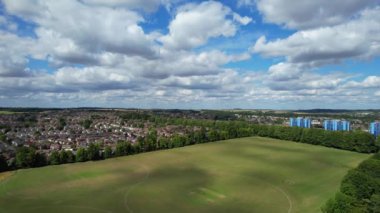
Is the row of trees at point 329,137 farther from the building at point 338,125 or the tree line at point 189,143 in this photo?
the building at point 338,125

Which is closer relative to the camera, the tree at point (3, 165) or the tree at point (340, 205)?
the tree at point (340, 205)

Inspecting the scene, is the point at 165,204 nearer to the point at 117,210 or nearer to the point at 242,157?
the point at 117,210

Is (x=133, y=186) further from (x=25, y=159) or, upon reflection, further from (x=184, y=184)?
(x=25, y=159)

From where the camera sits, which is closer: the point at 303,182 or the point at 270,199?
the point at 270,199

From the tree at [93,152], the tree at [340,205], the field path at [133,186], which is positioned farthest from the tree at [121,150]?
the tree at [340,205]

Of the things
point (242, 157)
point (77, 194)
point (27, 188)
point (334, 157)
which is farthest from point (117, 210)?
point (334, 157)

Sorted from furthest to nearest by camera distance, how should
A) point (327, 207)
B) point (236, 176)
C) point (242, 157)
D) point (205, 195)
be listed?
point (242, 157)
point (236, 176)
point (205, 195)
point (327, 207)

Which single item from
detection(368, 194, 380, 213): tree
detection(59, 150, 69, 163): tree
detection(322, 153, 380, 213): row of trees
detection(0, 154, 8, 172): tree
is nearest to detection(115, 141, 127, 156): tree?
detection(59, 150, 69, 163): tree
